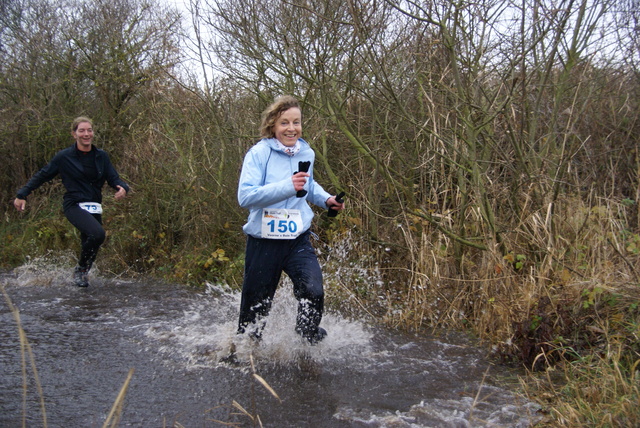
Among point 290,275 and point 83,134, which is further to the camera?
A: point 83,134

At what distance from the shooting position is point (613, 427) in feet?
10.0

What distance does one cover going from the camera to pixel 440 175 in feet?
22.6

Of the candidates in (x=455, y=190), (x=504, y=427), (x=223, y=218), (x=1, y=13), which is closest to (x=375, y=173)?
(x=455, y=190)

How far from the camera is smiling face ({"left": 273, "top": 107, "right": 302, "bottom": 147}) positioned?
4602 millimetres

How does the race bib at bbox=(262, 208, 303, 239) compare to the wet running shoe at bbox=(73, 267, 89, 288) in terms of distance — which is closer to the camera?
the race bib at bbox=(262, 208, 303, 239)

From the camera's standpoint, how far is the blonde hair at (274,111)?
4.61 m

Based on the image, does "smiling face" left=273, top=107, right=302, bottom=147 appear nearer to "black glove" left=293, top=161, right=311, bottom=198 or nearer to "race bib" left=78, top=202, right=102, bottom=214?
"black glove" left=293, top=161, right=311, bottom=198

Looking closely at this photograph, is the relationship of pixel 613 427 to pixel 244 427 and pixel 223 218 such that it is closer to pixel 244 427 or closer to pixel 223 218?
pixel 244 427

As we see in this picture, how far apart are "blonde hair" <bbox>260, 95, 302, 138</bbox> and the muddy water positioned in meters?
1.44

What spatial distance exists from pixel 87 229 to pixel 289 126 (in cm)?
417

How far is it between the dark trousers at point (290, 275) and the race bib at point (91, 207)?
394 centimetres

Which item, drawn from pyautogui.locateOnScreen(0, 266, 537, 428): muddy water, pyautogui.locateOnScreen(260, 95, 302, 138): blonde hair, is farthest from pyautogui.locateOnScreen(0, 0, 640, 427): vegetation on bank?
pyautogui.locateOnScreen(260, 95, 302, 138): blonde hair

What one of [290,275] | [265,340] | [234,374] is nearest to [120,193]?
[265,340]

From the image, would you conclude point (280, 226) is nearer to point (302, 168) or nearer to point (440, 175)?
point (302, 168)
